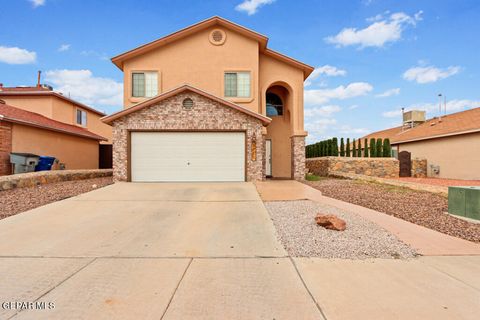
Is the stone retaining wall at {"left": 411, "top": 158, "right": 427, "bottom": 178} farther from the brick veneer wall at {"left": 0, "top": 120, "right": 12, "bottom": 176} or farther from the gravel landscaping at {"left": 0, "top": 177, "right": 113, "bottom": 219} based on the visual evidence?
the brick veneer wall at {"left": 0, "top": 120, "right": 12, "bottom": 176}

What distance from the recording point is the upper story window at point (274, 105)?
17.5m

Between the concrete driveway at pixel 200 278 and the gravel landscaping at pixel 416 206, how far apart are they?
200 centimetres

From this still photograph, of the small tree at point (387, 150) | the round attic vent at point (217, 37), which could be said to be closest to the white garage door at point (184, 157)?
the round attic vent at point (217, 37)

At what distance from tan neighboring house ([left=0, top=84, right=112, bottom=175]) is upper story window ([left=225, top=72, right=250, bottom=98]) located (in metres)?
11.6

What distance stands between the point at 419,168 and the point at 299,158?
10.7 metres

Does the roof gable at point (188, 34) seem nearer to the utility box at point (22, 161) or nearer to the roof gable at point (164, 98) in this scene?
the roof gable at point (164, 98)

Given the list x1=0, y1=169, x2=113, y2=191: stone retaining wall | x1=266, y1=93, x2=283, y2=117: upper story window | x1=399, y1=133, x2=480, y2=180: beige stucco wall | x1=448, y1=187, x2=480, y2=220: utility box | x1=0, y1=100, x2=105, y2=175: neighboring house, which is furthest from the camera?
x1=266, y1=93, x2=283, y2=117: upper story window

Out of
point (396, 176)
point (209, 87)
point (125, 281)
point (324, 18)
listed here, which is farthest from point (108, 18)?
point (396, 176)

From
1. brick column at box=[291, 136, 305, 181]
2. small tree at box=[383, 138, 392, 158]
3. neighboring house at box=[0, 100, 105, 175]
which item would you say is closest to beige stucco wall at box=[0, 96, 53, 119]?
neighboring house at box=[0, 100, 105, 175]

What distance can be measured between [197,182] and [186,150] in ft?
5.63

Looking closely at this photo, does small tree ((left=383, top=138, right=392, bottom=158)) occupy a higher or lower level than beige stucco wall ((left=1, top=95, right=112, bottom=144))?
lower

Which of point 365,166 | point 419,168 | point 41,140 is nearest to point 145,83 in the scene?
point 41,140

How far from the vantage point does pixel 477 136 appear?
16.1 metres

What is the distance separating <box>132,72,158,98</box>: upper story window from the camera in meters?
14.9
